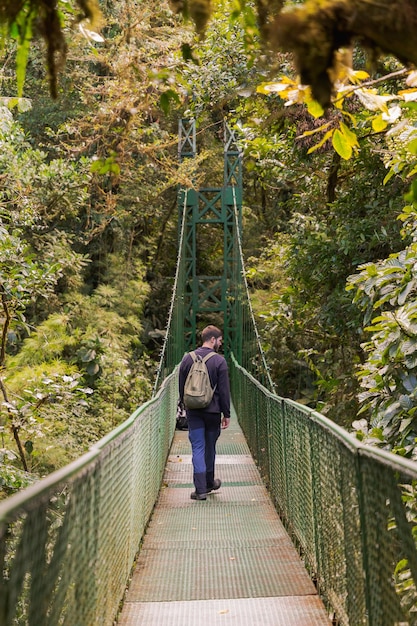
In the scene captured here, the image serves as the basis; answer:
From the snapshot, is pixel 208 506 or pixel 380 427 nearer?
pixel 380 427

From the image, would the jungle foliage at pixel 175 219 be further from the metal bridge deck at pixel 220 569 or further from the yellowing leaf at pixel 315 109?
the metal bridge deck at pixel 220 569

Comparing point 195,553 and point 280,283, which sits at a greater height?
point 280,283

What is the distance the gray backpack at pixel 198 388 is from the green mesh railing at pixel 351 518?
2.66 ft

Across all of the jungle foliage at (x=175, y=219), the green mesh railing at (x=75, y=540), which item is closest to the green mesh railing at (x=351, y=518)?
the jungle foliage at (x=175, y=219)

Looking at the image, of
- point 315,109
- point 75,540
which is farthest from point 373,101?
point 75,540

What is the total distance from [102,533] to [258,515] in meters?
2.40

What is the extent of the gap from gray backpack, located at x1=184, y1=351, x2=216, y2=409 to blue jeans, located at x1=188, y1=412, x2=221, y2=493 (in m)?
0.13

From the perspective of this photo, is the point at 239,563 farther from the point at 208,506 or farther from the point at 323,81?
the point at 323,81

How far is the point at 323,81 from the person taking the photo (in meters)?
1.18

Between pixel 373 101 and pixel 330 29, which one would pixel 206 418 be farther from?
pixel 330 29

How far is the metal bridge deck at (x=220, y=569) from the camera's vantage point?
2.78 metres

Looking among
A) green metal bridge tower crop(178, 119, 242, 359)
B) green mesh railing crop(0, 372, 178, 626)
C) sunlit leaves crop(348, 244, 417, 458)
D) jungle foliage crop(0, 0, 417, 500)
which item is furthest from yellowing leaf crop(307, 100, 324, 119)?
green metal bridge tower crop(178, 119, 242, 359)

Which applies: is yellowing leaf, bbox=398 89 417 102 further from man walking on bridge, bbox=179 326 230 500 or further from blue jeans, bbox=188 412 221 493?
blue jeans, bbox=188 412 221 493

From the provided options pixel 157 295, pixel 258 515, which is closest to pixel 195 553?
pixel 258 515
